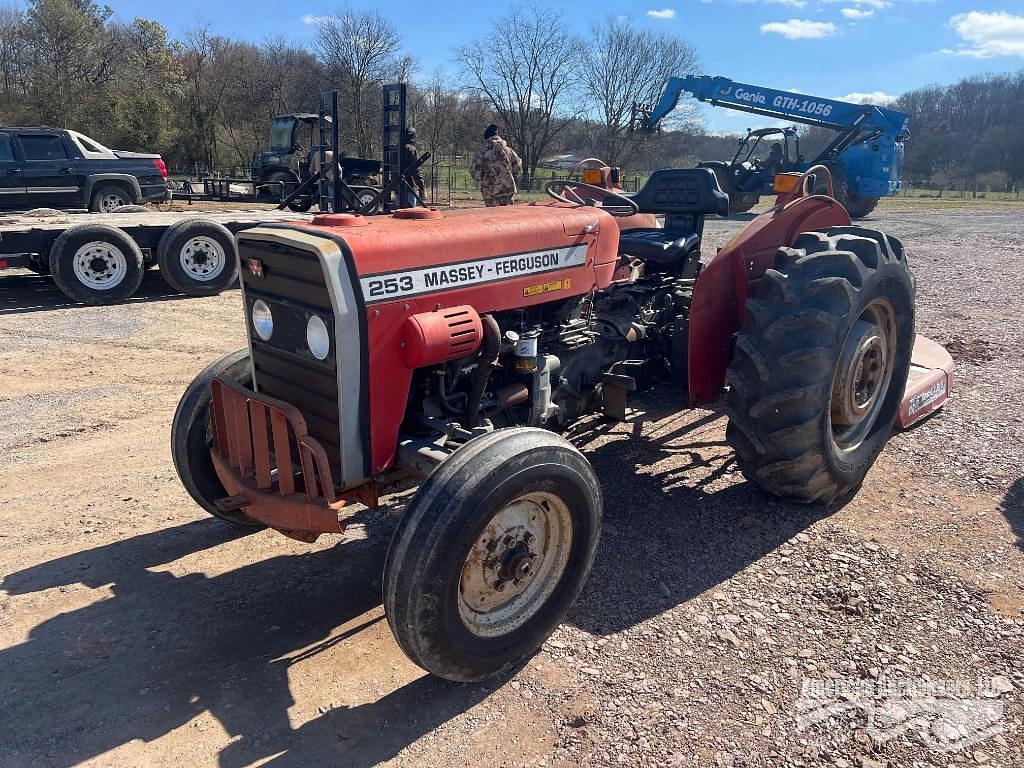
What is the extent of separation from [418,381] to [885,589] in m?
2.29

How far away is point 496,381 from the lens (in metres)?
3.60

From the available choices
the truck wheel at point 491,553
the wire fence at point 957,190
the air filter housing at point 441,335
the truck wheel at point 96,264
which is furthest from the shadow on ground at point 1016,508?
the wire fence at point 957,190

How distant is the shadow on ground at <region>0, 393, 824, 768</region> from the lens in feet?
8.50

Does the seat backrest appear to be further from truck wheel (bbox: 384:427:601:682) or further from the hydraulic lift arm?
the hydraulic lift arm

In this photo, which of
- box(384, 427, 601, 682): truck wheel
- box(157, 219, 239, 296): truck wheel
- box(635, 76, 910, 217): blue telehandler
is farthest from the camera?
box(635, 76, 910, 217): blue telehandler

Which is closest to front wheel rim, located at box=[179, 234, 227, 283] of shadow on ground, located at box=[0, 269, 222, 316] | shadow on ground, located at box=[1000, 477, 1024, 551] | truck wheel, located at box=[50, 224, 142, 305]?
shadow on ground, located at box=[0, 269, 222, 316]

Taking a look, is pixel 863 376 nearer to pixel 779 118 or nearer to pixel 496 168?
pixel 496 168

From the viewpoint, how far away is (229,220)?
10.4 m

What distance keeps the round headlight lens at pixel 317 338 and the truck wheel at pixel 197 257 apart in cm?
734

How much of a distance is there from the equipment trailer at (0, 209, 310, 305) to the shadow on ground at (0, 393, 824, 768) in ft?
19.3

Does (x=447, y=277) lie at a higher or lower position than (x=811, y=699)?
higher

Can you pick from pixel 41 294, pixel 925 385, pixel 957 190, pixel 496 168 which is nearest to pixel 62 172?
pixel 41 294

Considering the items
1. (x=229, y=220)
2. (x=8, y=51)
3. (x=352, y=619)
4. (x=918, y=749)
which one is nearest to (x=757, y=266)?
(x=918, y=749)

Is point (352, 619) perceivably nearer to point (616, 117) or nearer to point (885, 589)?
point (885, 589)
